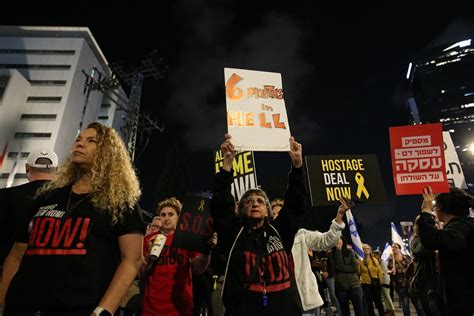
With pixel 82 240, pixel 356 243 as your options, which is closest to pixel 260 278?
pixel 82 240

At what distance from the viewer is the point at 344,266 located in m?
8.15

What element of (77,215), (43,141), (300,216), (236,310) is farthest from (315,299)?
(43,141)

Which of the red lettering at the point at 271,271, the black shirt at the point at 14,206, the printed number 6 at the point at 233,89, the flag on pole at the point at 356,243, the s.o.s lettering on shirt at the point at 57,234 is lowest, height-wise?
the red lettering at the point at 271,271

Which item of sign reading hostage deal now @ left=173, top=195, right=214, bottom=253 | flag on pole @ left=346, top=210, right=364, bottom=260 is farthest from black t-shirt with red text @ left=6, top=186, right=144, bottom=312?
flag on pole @ left=346, top=210, right=364, bottom=260

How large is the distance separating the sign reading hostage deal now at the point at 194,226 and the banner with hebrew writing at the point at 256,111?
1171 mm

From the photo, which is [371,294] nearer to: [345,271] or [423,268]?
[345,271]

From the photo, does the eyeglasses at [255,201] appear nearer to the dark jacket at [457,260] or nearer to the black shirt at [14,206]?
the dark jacket at [457,260]

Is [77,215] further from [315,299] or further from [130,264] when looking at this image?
[315,299]

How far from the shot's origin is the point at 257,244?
3229 millimetres

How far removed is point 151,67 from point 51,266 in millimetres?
28386

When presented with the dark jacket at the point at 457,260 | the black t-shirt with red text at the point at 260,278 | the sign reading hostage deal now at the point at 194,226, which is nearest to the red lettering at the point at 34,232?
the black t-shirt with red text at the point at 260,278

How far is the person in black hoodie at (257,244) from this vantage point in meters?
2.96

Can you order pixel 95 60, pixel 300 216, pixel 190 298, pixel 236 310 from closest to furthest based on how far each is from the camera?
pixel 236 310 → pixel 300 216 → pixel 190 298 → pixel 95 60

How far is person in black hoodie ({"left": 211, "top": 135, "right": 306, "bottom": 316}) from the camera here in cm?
296
